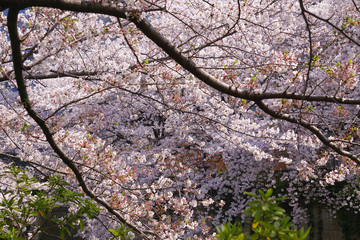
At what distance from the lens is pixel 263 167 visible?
395 inches

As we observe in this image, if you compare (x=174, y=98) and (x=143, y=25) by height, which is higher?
(x=174, y=98)

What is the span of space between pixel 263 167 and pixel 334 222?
2.78 m

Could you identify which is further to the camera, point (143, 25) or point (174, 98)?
point (174, 98)

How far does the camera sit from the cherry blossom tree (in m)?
3.53

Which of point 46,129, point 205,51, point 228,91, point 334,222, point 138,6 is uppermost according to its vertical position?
point 205,51

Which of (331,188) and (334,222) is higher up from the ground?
(331,188)

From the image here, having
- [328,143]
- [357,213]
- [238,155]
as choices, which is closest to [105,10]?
[328,143]

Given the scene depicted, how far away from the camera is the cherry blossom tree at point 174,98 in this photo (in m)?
3.53

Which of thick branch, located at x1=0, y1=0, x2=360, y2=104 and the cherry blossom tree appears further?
the cherry blossom tree

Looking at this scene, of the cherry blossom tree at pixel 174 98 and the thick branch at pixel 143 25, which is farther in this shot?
the cherry blossom tree at pixel 174 98

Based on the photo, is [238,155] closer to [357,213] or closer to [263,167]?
[263,167]

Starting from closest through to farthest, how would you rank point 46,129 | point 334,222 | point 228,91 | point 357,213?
point 228,91 < point 46,129 < point 357,213 < point 334,222

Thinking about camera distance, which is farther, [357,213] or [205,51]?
[357,213]

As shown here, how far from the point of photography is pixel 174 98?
5215 mm
